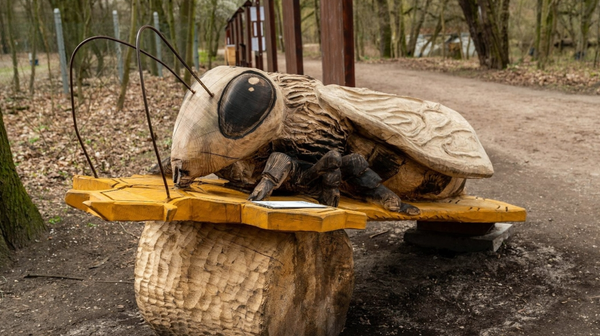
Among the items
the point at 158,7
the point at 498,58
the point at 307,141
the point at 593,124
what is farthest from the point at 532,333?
the point at 158,7

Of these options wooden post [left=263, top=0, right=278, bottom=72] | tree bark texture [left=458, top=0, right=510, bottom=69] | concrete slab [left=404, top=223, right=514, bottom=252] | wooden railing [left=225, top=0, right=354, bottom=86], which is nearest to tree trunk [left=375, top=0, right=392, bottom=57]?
tree bark texture [left=458, top=0, right=510, bottom=69]

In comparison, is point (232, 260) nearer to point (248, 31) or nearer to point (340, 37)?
point (340, 37)

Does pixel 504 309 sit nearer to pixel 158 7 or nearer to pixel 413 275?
pixel 413 275

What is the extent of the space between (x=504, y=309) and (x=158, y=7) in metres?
15.5

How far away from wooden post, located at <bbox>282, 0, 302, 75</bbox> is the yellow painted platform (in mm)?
3964

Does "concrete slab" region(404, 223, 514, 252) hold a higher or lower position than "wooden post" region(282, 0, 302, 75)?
lower

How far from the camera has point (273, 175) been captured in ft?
7.92

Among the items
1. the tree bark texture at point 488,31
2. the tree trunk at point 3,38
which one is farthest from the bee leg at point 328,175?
the tree trunk at point 3,38

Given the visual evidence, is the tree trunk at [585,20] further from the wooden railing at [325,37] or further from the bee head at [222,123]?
the bee head at [222,123]

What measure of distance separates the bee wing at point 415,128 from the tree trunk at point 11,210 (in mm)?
2702

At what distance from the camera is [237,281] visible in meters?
2.40

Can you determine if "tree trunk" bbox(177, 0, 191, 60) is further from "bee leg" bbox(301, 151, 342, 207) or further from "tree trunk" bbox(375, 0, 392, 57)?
"bee leg" bbox(301, 151, 342, 207)

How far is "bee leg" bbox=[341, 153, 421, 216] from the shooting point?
2.67 metres

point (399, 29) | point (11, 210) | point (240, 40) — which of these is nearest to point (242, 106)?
point (11, 210)
